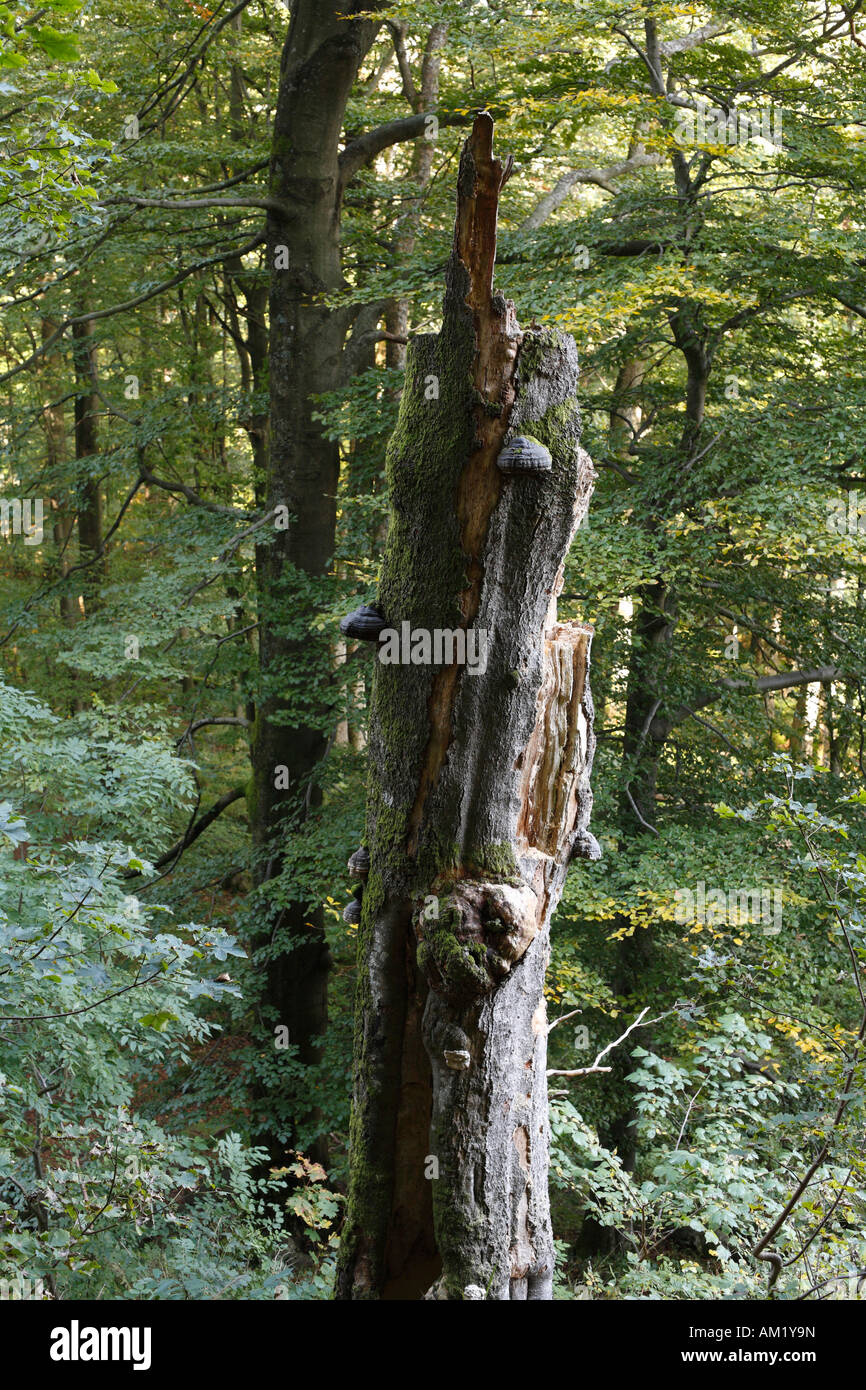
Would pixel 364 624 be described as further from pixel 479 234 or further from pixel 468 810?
pixel 479 234

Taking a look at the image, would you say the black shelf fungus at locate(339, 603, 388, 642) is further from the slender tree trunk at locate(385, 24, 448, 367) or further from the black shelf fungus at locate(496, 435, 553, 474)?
the slender tree trunk at locate(385, 24, 448, 367)

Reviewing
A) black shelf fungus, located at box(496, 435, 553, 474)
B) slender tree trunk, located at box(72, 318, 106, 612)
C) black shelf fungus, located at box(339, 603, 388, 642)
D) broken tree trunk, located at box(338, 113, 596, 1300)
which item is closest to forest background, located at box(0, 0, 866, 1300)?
slender tree trunk, located at box(72, 318, 106, 612)

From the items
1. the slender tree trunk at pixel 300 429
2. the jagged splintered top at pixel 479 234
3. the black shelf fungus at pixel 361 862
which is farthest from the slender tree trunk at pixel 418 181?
the black shelf fungus at pixel 361 862

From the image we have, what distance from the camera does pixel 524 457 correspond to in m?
2.38

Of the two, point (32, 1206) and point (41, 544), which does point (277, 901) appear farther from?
point (41, 544)

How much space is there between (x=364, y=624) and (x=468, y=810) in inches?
22.0

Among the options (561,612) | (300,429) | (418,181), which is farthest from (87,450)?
(561,612)

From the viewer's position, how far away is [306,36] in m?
8.55

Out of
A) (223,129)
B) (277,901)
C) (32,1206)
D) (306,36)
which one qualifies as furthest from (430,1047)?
(223,129)

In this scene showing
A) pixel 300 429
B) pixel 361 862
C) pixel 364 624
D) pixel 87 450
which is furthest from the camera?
pixel 87 450

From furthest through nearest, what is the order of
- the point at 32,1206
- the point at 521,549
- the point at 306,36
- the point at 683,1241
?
the point at 683,1241, the point at 306,36, the point at 32,1206, the point at 521,549

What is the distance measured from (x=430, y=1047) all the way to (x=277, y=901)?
515 centimetres

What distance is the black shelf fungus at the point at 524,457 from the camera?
7.82 ft

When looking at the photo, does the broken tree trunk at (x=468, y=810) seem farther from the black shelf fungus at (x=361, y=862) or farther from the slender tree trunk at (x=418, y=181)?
the slender tree trunk at (x=418, y=181)
